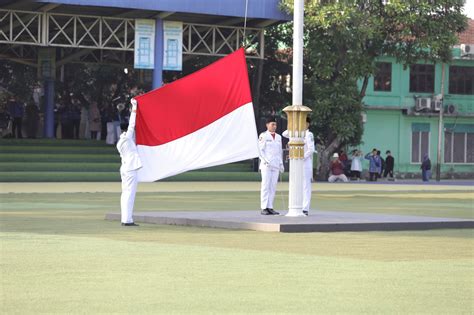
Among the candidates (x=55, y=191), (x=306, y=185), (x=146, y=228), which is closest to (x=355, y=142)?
(x=55, y=191)

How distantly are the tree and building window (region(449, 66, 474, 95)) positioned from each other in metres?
16.8

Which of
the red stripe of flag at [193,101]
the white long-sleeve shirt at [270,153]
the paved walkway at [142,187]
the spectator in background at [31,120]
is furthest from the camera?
the spectator in background at [31,120]


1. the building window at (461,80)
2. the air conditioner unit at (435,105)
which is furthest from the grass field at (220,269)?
the building window at (461,80)

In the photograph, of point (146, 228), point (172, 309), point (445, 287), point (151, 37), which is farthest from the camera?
point (151, 37)

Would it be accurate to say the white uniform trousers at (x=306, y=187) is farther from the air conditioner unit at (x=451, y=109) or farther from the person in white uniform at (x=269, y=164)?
the air conditioner unit at (x=451, y=109)

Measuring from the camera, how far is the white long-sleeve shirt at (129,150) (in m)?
19.8

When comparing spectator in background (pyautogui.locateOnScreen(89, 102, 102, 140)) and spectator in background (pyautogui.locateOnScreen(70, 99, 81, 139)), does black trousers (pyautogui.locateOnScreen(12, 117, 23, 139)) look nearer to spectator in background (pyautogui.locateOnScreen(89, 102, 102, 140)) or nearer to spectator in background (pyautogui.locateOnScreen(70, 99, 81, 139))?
spectator in background (pyautogui.locateOnScreen(89, 102, 102, 140))

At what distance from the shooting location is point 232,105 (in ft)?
66.2

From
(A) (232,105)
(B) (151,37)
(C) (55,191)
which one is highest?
(B) (151,37)

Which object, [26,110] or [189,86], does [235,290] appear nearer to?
[189,86]

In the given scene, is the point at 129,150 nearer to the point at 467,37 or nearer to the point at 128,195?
the point at 128,195

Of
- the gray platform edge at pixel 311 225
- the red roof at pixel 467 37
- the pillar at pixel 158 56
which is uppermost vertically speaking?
the red roof at pixel 467 37

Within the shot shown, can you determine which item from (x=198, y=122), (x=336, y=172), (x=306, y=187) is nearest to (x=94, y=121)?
(x=336, y=172)

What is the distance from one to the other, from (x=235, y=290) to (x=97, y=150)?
35.6m
